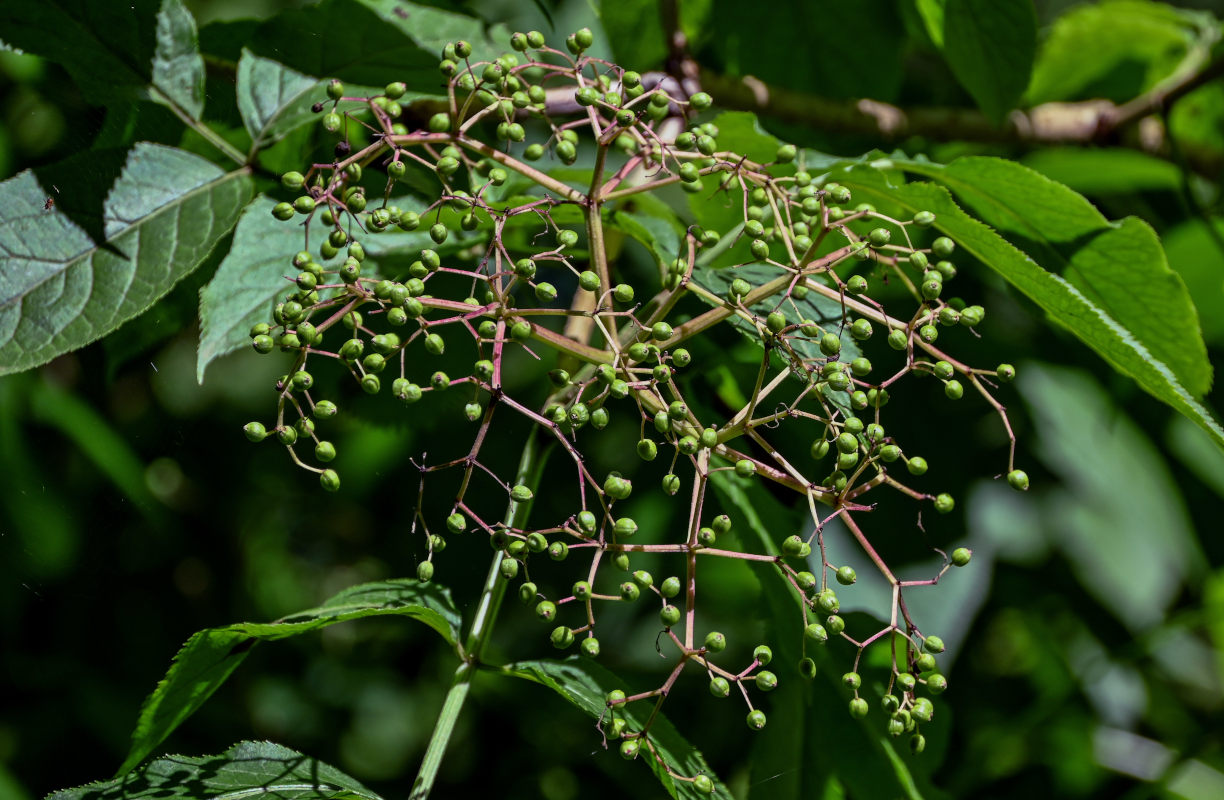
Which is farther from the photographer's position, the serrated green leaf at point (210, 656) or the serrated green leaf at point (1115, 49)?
the serrated green leaf at point (1115, 49)

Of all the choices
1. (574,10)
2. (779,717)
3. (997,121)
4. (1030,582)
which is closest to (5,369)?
(779,717)

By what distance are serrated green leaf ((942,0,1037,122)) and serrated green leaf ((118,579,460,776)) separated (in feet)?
3.19

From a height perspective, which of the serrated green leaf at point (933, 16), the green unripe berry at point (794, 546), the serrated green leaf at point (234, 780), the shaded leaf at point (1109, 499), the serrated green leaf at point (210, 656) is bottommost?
the shaded leaf at point (1109, 499)

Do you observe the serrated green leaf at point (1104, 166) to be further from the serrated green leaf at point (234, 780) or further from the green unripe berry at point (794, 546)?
the serrated green leaf at point (234, 780)

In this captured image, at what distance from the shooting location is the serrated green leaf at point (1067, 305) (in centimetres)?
87

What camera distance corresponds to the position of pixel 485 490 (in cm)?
156

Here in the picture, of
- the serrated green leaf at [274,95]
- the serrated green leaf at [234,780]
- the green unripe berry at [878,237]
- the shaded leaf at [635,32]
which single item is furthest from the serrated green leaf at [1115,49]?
the serrated green leaf at [234,780]

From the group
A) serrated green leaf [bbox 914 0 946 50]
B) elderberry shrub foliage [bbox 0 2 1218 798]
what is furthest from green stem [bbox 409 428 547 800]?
serrated green leaf [bbox 914 0 946 50]

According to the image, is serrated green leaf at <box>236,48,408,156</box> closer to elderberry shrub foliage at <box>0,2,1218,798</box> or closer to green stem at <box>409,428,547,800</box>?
elderberry shrub foliage at <box>0,2,1218,798</box>

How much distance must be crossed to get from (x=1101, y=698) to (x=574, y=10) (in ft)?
5.60

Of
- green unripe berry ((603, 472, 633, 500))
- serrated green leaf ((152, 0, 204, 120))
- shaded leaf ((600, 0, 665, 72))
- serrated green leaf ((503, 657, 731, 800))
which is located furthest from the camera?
shaded leaf ((600, 0, 665, 72))

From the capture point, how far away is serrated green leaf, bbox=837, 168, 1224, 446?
34.3 inches

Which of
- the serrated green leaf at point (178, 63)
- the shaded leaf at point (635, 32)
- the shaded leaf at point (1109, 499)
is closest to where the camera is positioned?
the serrated green leaf at point (178, 63)

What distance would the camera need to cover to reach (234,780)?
0.89 m
